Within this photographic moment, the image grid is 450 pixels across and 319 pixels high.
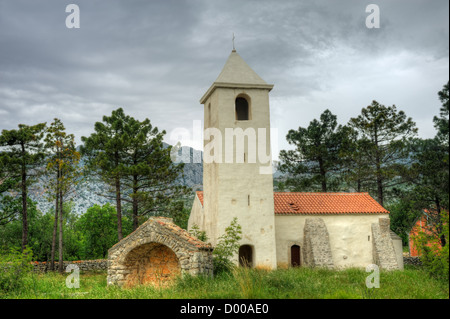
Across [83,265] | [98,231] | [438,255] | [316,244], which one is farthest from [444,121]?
[98,231]

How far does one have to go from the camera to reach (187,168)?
404 ft

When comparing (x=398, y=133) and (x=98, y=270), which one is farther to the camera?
(x=398, y=133)

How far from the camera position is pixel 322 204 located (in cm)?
2658

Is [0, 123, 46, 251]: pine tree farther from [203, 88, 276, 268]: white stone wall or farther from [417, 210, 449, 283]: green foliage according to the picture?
[417, 210, 449, 283]: green foliage

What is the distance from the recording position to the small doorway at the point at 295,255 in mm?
24750

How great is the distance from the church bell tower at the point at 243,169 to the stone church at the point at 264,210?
52mm

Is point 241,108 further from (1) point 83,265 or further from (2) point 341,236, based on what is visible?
(1) point 83,265

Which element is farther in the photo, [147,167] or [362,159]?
[362,159]

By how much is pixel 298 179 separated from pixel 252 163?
15.7 metres

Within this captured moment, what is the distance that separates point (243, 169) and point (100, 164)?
35.6ft

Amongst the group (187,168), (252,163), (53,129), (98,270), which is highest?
(187,168)
